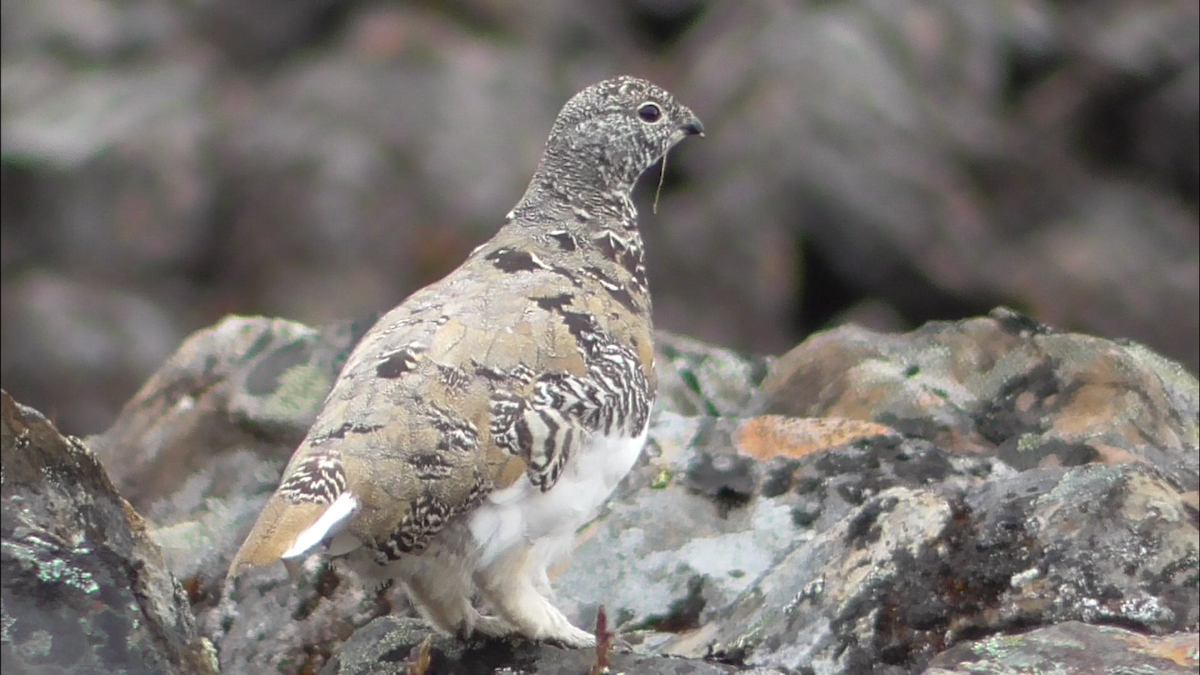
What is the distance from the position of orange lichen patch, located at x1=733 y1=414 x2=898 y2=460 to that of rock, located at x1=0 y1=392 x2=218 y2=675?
258cm

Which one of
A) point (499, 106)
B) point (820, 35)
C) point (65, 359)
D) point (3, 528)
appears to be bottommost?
point (65, 359)

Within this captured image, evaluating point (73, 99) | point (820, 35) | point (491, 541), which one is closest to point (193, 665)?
point (491, 541)

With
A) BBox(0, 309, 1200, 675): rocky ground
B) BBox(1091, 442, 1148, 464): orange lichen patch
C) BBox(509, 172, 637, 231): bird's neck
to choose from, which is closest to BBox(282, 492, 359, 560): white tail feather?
BBox(0, 309, 1200, 675): rocky ground

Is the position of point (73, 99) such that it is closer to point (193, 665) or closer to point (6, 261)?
point (6, 261)

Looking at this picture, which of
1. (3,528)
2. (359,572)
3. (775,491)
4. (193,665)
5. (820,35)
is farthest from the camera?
(820,35)

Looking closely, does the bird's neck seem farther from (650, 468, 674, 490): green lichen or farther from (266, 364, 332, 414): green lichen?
(266, 364, 332, 414): green lichen

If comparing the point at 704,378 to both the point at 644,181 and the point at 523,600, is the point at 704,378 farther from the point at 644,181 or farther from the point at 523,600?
the point at 644,181

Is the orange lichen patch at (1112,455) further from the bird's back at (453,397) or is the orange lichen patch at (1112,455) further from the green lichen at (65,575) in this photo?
the green lichen at (65,575)

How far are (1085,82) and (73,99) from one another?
429 inches

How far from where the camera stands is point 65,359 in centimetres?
1386

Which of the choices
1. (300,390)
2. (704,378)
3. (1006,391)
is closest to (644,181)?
(704,378)

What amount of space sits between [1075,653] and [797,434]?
2.18 meters

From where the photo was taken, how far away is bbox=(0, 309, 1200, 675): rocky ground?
12.4 feet

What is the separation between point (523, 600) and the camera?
4711mm
